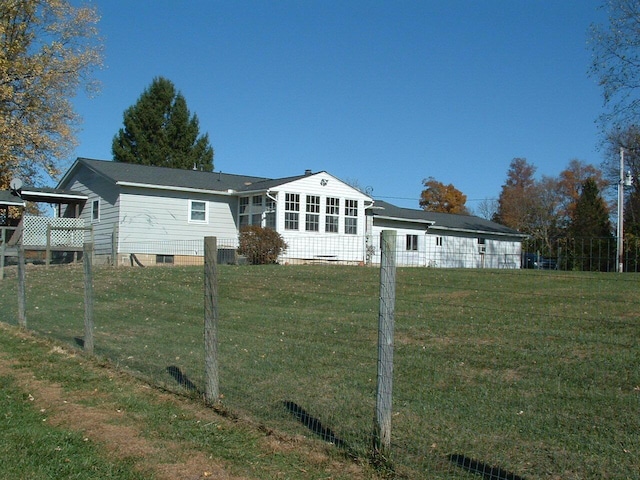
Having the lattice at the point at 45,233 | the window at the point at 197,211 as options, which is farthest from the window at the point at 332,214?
the lattice at the point at 45,233

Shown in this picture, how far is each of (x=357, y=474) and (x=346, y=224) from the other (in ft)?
81.5

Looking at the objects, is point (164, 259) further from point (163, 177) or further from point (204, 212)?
point (163, 177)

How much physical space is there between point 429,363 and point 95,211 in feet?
76.8

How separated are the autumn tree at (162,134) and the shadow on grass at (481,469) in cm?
4949

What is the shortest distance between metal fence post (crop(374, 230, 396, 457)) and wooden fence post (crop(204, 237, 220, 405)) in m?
2.15

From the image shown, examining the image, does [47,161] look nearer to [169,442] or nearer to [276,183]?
[276,183]

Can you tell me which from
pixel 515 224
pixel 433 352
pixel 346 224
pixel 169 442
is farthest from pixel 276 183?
pixel 515 224

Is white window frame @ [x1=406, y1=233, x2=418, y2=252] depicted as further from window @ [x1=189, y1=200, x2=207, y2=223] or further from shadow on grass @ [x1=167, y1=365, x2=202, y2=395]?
shadow on grass @ [x1=167, y1=365, x2=202, y2=395]

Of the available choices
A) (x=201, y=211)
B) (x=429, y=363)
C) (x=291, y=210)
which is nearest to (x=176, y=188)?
(x=201, y=211)

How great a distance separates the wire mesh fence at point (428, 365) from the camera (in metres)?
4.86

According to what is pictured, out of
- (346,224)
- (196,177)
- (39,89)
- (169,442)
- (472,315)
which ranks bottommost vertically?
(169,442)

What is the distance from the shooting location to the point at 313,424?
5574 mm

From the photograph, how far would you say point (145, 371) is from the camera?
778cm

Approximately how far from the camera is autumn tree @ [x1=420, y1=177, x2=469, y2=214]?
62.9 m
